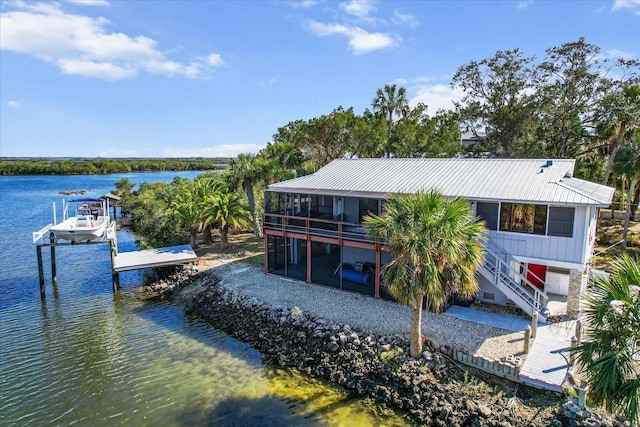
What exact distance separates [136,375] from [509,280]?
43.8 ft

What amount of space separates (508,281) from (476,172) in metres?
5.32

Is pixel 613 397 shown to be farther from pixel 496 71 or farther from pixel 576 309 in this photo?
pixel 496 71

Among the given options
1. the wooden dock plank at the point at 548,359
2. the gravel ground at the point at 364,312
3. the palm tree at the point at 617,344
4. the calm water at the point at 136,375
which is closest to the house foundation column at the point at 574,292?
the wooden dock plank at the point at 548,359

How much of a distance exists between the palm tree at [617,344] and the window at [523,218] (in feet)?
26.5

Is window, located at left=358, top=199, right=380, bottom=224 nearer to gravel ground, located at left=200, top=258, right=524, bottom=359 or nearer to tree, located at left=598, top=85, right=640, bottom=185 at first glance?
gravel ground, located at left=200, top=258, right=524, bottom=359

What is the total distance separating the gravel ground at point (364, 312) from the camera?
12789mm

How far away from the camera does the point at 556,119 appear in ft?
101

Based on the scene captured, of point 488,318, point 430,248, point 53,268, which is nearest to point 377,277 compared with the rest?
point 488,318

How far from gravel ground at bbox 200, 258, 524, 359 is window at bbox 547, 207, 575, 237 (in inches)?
152

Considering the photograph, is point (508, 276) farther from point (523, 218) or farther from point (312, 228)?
point (312, 228)

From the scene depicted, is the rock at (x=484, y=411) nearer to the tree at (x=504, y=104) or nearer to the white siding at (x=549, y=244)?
the white siding at (x=549, y=244)

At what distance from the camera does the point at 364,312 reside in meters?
15.6

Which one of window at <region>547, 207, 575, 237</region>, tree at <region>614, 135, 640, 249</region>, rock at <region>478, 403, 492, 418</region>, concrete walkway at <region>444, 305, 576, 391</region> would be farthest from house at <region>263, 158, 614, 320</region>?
tree at <region>614, 135, 640, 249</region>

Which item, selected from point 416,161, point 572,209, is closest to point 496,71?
point 416,161
